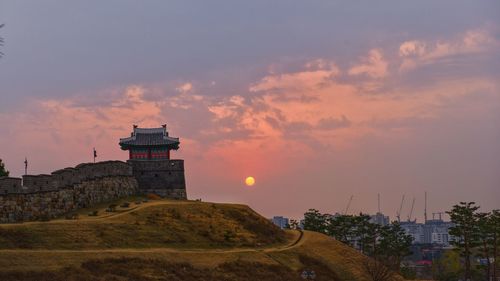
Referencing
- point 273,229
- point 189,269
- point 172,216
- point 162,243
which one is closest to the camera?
point 189,269

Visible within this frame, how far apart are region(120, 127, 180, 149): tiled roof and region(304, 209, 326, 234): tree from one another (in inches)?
977

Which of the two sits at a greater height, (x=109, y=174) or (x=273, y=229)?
(x=109, y=174)

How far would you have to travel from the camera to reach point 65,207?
83625 mm

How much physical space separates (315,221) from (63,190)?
44.2 metres

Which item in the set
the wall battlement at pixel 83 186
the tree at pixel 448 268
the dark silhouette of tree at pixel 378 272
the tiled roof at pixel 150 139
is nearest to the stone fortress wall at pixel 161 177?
the wall battlement at pixel 83 186

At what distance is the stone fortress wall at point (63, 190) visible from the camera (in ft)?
244

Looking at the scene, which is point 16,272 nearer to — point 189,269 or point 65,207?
point 189,269

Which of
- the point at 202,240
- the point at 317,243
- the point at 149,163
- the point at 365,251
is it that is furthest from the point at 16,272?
the point at 365,251

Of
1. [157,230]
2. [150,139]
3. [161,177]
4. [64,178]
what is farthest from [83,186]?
[150,139]

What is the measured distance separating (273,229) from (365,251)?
28.8 meters

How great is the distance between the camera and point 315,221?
112 m

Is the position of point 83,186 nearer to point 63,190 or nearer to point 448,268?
point 63,190

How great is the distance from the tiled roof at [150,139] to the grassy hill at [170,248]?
72.9ft

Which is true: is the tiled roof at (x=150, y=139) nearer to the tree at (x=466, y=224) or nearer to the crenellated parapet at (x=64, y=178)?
the crenellated parapet at (x=64, y=178)
